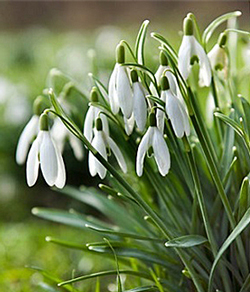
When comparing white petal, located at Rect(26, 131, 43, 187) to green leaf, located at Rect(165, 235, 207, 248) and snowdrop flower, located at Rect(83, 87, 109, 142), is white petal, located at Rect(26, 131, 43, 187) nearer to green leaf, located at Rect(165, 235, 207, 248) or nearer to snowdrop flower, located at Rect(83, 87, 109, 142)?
snowdrop flower, located at Rect(83, 87, 109, 142)

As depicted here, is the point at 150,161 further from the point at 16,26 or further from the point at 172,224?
the point at 16,26

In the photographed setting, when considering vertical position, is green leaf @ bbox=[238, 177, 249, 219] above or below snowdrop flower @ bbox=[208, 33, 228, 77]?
below

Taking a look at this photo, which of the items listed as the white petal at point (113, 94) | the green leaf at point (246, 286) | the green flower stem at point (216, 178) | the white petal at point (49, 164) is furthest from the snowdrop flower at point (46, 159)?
the green leaf at point (246, 286)

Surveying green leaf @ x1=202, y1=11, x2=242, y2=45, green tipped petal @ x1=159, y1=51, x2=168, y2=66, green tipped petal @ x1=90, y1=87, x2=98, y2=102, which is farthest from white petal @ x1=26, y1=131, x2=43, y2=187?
green leaf @ x1=202, y1=11, x2=242, y2=45

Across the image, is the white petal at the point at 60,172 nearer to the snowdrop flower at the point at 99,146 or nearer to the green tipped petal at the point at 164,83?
the snowdrop flower at the point at 99,146

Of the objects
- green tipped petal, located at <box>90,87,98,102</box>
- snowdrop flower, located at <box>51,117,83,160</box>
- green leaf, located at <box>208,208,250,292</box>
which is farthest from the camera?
snowdrop flower, located at <box>51,117,83,160</box>

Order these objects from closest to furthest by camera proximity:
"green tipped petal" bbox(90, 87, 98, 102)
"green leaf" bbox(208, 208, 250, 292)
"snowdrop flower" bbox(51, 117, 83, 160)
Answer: "green leaf" bbox(208, 208, 250, 292)
"green tipped petal" bbox(90, 87, 98, 102)
"snowdrop flower" bbox(51, 117, 83, 160)

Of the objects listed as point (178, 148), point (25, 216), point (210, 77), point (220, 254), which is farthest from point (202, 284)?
point (25, 216)
